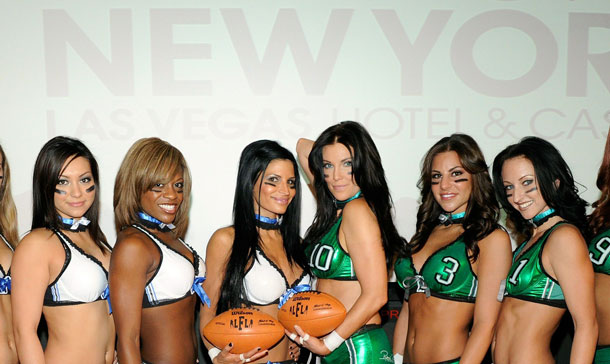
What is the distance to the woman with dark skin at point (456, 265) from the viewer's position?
242cm

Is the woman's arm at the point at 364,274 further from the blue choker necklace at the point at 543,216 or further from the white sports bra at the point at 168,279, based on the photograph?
the blue choker necklace at the point at 543,216

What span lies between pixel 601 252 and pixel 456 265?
82 centimetres

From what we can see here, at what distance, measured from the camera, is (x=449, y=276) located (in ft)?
8.24

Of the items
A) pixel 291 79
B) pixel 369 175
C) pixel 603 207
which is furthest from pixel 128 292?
pixel 603 207

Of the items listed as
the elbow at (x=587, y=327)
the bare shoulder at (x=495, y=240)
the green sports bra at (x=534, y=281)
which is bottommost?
the elbow at (x=587, y=327)

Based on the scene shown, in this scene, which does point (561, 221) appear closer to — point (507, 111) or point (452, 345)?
point (452, 345)

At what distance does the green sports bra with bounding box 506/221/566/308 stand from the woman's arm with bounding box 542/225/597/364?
0.21 feet

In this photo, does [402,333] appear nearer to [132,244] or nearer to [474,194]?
[474,194]

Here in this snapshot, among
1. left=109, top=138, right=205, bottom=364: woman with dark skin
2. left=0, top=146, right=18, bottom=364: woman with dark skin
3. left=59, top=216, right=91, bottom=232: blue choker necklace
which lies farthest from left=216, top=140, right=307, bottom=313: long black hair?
left=0, top=146, right=18, bottom=364: woman with dark skin

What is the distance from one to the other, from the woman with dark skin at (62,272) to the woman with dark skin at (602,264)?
8.42 ft

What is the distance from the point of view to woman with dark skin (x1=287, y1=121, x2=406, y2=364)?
238 centimetres

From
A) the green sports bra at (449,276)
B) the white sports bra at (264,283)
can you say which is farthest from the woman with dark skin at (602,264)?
the white sports bra at (264,283)

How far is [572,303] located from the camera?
7.27 ft

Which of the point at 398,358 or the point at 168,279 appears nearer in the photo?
the point at 168,279
